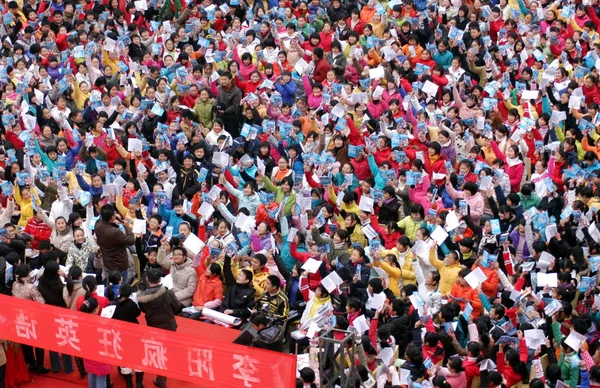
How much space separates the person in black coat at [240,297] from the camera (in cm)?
1507

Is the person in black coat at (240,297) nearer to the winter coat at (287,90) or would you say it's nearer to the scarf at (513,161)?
the scarf at (513,161)

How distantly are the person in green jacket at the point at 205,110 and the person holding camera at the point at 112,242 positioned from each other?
3539 millimetres

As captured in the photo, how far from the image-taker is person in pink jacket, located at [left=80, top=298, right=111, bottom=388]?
1325 centimetres

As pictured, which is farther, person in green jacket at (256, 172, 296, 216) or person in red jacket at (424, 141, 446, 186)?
person in red jacket at (424, 141, 446, 186)

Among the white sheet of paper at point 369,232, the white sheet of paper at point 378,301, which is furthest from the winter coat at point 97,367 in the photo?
the white sheet of paper at point 369,232

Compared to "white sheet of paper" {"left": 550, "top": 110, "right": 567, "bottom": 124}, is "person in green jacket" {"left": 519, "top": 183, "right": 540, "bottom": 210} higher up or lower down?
lower down

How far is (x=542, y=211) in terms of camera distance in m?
15.6

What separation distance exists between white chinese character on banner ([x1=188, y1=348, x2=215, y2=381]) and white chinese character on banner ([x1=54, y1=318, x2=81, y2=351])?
1.27m

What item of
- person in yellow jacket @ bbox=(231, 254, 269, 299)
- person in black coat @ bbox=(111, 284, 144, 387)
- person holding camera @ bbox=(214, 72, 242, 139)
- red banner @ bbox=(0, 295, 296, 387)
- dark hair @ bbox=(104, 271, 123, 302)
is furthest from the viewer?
person holding camera @ bbox=(214, 72, 242, 139)

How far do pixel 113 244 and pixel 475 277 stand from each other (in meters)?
4.22

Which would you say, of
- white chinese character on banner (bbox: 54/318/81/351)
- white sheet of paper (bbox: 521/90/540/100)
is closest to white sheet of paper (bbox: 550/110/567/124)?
white sheet of paper (bbox: 521/90/540/100)

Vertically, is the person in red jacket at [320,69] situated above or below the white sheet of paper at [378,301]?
above

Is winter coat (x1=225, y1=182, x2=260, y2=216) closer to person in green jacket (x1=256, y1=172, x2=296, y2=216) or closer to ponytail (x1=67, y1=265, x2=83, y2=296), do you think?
person in green jacket (x1=256, y1=172, x2=296, y2=216)

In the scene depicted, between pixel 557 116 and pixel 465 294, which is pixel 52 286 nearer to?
pixel 465 294
